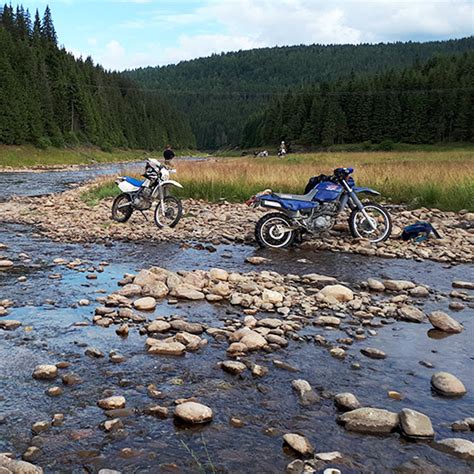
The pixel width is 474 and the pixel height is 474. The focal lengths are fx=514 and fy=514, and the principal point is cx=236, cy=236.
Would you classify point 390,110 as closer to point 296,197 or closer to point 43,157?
point 43,157

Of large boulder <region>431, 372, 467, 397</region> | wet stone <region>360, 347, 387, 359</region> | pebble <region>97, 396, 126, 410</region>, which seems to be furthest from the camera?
wet stone <region>360, 347, 387, 359</region>

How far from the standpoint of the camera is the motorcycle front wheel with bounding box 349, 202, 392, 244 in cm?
1088

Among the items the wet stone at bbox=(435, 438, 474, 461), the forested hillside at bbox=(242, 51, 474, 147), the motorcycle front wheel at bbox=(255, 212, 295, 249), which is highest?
the forested hillside at bbox=(242, 51, 474, 147)

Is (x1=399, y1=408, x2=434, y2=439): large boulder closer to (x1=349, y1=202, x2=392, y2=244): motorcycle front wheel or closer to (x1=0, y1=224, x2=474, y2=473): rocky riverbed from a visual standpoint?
(x1=0, y1=224, x2=474, y2=473): rocky riverbed

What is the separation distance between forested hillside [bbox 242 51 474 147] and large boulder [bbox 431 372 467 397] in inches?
3580

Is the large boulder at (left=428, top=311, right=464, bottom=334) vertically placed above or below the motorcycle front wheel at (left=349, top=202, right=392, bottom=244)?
below

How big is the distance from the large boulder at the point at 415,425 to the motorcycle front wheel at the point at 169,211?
9653 millimetres

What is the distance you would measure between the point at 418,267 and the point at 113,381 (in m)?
6.33

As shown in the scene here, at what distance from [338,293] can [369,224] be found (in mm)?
4563

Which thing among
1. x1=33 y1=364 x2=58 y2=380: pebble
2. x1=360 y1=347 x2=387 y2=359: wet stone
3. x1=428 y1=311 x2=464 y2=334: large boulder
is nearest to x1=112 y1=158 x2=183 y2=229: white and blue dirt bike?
x1=428 y1=311 x2=464 y2=334: large boulder

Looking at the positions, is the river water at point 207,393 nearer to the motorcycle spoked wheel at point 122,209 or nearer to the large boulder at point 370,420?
the large boulder at point 370,420

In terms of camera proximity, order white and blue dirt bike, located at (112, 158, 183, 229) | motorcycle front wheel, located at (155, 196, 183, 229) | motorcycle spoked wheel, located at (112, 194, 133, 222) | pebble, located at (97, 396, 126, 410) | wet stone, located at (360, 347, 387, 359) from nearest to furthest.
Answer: pebble, located at (97, 396, 126, 410) < wet stone, located at (360, 347, 387, 359) < motorcycle front wheel, located at (155, 196, 183, 229) < white and blue dirt bike, located at (112, 158, 183, 229) < motorcycle spoked wheel, located at (112, 194, 133, 222)

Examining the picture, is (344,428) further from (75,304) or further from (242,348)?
(75,304)

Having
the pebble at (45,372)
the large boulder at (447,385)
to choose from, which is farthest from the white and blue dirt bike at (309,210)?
the pebble at (45,372)
